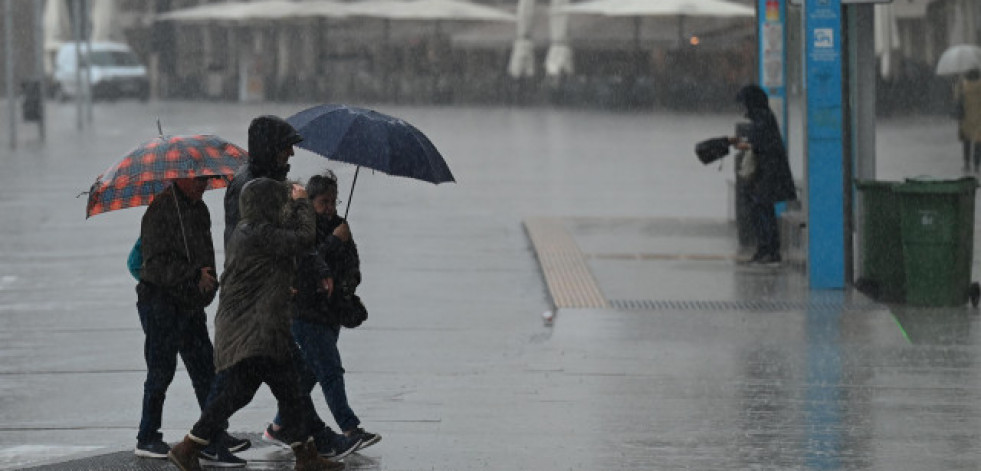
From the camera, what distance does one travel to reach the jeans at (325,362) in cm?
766

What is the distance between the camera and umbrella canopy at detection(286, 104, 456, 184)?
7.59 meters

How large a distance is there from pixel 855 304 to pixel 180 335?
5.77m

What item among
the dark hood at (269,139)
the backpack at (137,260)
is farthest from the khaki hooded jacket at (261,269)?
the backpack at (137,260)

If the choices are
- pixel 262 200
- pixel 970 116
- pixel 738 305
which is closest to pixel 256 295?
pixel 262 200

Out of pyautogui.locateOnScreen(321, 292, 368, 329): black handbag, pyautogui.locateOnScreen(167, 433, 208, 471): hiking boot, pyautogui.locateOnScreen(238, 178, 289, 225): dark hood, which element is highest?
pyautogui.locateOnScreen(238, 178, 289, 225): dark hood

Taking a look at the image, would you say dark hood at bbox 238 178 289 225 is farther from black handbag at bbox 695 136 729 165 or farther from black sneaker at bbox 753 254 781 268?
black handbag at bbox 695 136 729 165

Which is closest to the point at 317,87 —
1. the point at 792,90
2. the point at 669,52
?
the point at 669,52

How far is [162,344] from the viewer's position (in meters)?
7.55

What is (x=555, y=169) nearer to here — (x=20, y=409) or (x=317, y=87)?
(x=20, y=409)

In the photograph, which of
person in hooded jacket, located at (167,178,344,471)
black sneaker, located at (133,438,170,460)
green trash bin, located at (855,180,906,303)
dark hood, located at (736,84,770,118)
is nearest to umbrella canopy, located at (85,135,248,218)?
person in hooded jacket, located at (167,178,344,471)

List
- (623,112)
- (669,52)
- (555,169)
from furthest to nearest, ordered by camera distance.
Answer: (669,52) < (623,112) < (555,169)

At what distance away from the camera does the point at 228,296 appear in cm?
701

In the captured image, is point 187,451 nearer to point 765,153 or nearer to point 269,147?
point 269,147

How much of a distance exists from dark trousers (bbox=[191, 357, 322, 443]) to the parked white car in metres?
43.7
